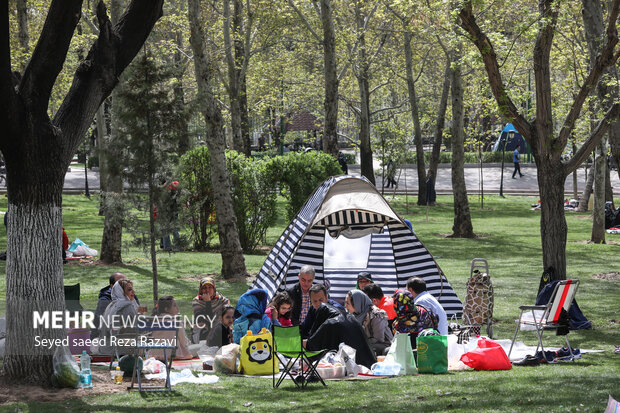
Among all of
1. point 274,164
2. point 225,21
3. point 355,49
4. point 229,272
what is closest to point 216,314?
point 229,272

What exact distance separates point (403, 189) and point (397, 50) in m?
7.57

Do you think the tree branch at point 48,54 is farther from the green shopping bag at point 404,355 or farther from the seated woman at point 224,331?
the green shopping bag at point 404,355

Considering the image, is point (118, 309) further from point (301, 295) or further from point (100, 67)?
point (100, 67)

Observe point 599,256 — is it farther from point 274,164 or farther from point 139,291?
point 139,291

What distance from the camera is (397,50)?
4359 centimetres

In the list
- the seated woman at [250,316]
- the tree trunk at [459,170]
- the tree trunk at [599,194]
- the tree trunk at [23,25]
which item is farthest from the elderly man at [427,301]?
the tree trunk at [23,25]

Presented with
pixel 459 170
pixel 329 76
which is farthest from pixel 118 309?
pixel 459 170

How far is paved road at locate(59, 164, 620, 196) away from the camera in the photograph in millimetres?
43844

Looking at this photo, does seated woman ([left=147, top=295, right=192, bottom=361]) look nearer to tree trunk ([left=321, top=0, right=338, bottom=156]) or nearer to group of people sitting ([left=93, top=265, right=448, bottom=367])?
group of people sitting ([left=93, top=265, right=448, bottom=367])

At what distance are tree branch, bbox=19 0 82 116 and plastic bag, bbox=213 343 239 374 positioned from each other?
336 cm

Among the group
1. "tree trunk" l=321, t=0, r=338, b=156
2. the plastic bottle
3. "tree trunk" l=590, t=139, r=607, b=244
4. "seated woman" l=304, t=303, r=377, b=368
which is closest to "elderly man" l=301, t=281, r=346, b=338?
"seated woman" l=304, t=303, r=377, b=368

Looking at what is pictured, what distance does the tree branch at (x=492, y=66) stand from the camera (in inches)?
520

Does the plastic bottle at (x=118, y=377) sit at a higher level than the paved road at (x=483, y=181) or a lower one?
lower

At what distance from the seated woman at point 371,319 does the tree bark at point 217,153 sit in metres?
6.41
